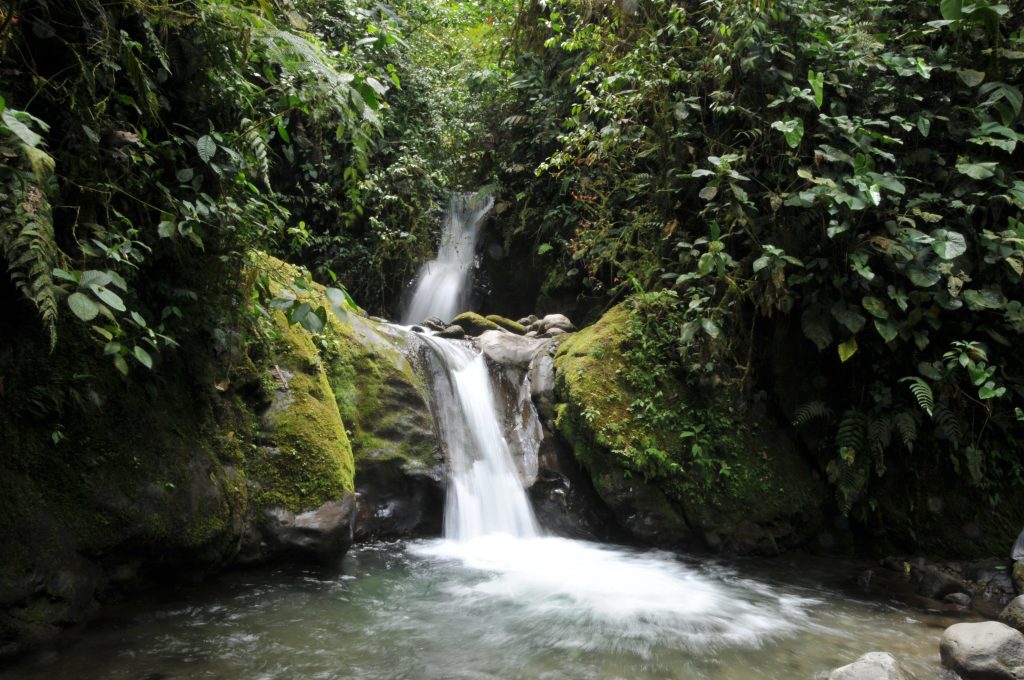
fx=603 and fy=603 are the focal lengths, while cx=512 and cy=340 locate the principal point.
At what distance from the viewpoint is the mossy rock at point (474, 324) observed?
879 centimetres

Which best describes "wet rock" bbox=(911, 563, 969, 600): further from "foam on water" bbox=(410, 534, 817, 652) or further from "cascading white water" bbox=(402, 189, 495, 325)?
→ "cascading white water" bbox=(402, 189, 495, 325)

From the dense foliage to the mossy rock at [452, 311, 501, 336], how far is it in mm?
2720

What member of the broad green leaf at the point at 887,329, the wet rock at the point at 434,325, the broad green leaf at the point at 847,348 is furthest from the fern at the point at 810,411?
the wet rock at the point at 434,325

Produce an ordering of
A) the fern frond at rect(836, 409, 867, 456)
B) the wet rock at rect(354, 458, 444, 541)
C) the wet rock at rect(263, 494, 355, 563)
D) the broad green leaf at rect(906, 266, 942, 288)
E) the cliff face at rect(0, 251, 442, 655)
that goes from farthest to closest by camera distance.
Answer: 1. the fern frond at rect(836, 409, 867, 456)
2. the wet rock at rect(354, 458, 444, 541)
3. the broad green leaf at rect(906, 266, 942, 288)
4. the wet rock at rect(263, 494, 355, 563)
5. the cliff face at rect(0, 251, 442, 655)

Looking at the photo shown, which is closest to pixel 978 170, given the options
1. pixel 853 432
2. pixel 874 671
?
pixel 853 432

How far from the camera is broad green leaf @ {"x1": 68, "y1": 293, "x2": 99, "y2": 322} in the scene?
2432 mm

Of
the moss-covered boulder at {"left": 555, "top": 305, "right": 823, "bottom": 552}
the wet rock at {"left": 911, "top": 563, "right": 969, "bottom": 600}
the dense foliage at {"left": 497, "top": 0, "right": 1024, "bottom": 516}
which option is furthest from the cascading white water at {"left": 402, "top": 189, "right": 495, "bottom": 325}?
the wet rock at {"left": 911, "top": 563, "right": 969, "bottom": 600}

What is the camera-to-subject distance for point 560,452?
6438mm

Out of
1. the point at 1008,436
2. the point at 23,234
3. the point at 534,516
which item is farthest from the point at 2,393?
the point at 1008,436

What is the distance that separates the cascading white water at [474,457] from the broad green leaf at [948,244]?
14.5ft

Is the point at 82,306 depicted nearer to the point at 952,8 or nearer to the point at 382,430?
the point at 382,430

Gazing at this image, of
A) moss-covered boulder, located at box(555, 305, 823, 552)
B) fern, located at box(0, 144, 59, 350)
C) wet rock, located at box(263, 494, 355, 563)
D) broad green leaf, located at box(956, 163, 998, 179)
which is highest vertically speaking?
broad green leaf, located at box(956, 163, 998, 179)

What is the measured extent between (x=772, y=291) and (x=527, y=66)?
23.5ft

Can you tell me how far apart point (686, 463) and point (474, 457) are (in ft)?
7.26
